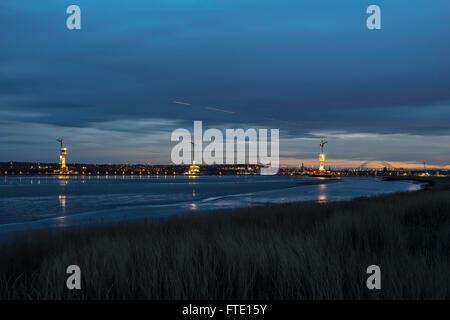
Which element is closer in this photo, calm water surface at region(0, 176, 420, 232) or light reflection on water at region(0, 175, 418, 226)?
calm water surface at region(0, 176, 420, 232)

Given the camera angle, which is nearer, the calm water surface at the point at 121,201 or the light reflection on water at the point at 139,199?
the calm water surface at the point at 121,201

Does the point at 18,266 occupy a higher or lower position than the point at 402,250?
lower

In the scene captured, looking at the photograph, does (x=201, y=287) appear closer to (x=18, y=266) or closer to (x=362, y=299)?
(x=362, y=299)

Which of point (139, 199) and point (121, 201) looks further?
point (139, 199)

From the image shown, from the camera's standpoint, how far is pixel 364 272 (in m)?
5.39

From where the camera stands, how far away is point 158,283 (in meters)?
5.38
